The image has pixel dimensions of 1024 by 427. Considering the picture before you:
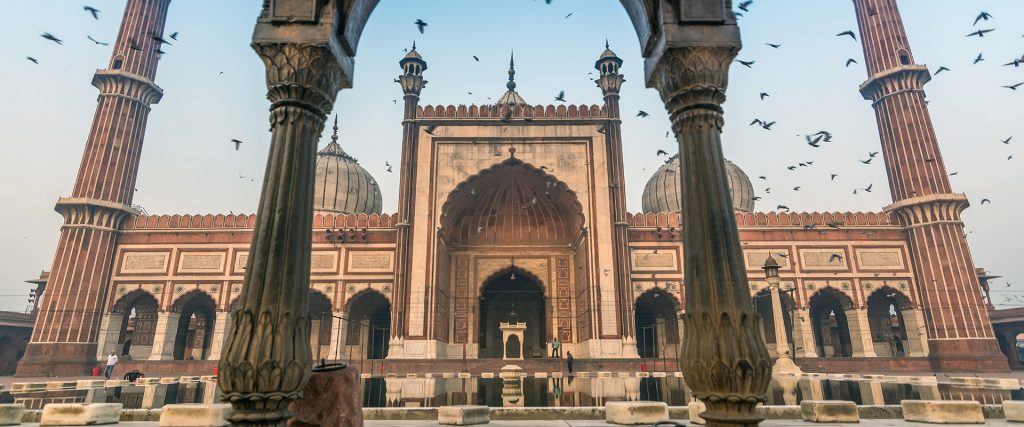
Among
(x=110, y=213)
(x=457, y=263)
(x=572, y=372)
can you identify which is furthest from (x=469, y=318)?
(x=110, y=213)

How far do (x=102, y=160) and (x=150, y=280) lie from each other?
5.46 meters

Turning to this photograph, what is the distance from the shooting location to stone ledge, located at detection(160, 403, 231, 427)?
5000 millimetres

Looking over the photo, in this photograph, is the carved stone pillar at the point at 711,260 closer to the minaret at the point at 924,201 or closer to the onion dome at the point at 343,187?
the minaret at the point at 924,201

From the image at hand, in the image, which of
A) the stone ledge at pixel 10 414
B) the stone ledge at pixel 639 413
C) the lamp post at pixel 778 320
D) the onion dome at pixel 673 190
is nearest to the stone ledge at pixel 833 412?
the stone ledge at pixel 639 413

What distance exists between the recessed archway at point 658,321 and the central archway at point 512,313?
17.2 ft

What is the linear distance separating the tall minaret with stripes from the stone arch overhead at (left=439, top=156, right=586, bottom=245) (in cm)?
1336

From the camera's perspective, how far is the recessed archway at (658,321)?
24.3 m

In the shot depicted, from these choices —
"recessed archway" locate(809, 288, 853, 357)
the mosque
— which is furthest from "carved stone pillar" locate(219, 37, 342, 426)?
"recessed archway" locate(809, 288, 853, 357)

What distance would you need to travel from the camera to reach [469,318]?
24359 millimetres

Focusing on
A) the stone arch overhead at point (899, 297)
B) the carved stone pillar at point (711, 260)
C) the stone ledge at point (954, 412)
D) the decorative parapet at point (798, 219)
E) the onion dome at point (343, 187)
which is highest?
the onion dome at point (343, 187)

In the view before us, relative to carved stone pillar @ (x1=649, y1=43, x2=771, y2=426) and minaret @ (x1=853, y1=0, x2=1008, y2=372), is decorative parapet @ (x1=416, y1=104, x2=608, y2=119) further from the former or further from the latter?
carved stone pillar @ (x1=649, y1=43, x2=771, y2=426)

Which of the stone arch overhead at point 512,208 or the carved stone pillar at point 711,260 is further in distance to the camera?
the stone arch overhead at point 512,208

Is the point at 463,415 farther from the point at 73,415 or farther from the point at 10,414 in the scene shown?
the point at 10,414

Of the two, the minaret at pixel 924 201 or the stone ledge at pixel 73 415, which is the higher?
the minaret at pixel 924 201
